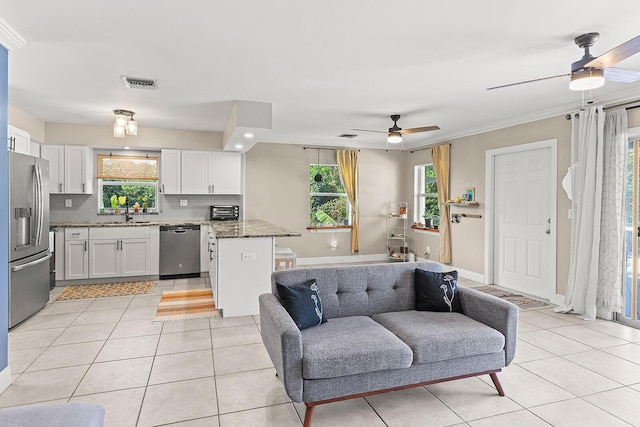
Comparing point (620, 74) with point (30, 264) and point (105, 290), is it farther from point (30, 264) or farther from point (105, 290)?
point (105, 290)

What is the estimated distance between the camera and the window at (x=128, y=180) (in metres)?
6.34

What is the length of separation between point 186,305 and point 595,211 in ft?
16.0

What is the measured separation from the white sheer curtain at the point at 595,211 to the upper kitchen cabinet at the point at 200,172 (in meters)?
5.07

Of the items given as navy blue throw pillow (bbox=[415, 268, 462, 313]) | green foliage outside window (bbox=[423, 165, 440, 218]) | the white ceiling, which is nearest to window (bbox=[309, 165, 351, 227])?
green foliage outside window (bbox=[423, 165, 440, 218])

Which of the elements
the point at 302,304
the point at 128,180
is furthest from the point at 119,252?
the point at 302,304

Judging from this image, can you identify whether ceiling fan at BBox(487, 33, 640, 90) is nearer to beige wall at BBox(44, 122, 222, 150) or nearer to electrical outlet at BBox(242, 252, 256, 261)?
electrical outlet at BBox(242, 252, 256, 261)

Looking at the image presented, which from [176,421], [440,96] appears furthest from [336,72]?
[176,421]

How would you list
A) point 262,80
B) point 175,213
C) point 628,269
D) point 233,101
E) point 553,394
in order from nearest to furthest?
point 553,394, point 262,80, point 628,269, point 233,101, point 175,213

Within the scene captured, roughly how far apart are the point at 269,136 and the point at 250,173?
2.52 ft

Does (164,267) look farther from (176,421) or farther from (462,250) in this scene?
(462,250)

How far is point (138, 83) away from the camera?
150 inches

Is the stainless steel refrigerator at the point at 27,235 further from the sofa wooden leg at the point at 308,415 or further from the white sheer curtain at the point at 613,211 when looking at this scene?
the white sheer curtain at the point at 613,211

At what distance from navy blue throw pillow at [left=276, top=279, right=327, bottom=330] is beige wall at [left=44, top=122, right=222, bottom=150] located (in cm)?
446

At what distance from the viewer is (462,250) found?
643 centimetres
